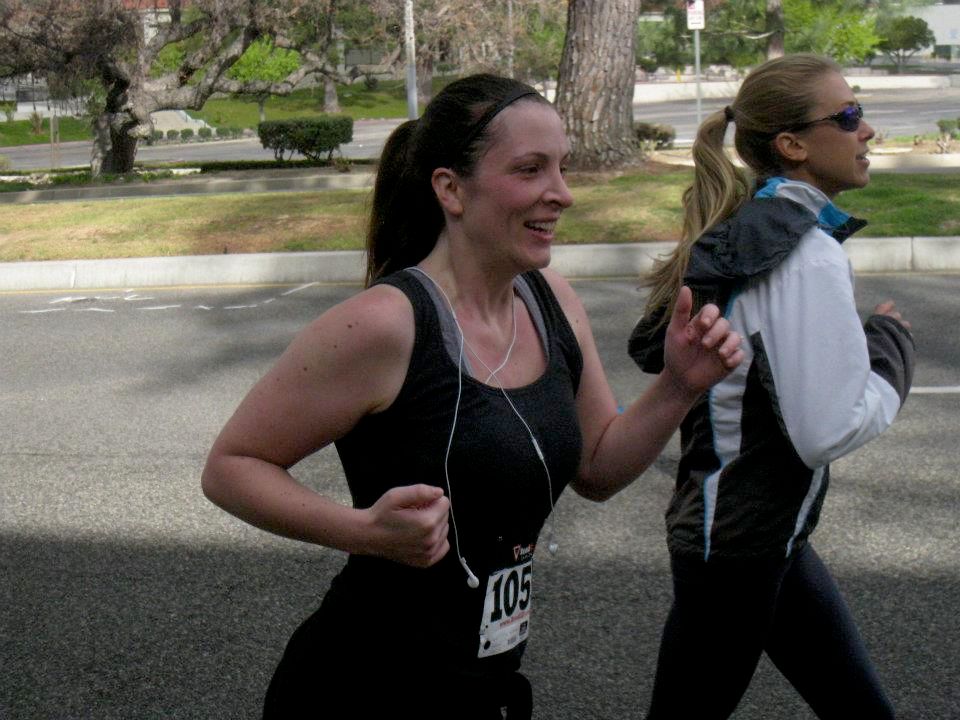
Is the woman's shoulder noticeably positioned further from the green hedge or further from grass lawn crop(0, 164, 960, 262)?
the green hedge

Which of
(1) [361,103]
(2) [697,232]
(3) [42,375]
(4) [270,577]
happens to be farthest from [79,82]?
(1) [361,103]

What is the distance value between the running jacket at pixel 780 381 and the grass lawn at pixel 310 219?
9.98 metres

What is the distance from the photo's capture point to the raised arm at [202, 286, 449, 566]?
2111 millimetres

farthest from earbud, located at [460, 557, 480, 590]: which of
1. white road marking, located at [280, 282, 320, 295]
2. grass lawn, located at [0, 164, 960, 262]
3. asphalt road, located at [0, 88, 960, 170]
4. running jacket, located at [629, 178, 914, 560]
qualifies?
asphalt road, located at [0, 88, 960, 170]

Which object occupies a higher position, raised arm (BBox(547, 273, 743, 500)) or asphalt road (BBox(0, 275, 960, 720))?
raised arm (BBox(547, 273, 743, 500))

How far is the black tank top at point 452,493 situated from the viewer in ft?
7.04

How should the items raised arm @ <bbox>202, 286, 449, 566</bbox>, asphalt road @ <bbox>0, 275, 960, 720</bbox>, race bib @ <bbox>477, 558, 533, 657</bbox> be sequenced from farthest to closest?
asphalt road @ <bbox>0, 275, 960, 720</bbox> → race bib @ <bbox>477, 558, 533, 657</bbox> → raised arm @ <bbox>202, 286, 449, 566</bbox>

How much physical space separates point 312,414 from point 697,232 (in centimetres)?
100

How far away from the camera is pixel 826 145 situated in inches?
108

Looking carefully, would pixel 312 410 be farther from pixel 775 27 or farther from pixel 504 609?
pixel 775 27

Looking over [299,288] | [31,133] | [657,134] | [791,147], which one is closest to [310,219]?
[299,288]

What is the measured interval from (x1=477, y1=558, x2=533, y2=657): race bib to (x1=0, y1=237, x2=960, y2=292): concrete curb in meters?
9.73

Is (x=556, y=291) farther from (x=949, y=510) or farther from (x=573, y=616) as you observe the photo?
(x=949, y=510)

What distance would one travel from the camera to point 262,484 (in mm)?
2150
